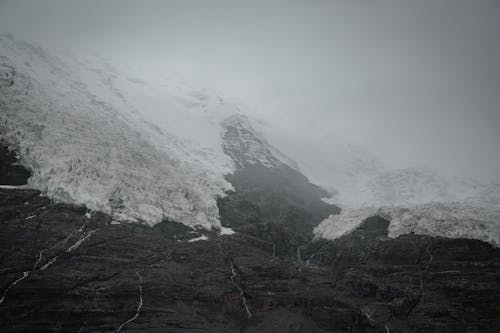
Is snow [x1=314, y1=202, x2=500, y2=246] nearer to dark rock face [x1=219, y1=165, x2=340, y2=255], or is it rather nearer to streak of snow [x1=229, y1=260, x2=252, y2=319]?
dark rock face [x1=219, y1=165, x2=340, y2=255]

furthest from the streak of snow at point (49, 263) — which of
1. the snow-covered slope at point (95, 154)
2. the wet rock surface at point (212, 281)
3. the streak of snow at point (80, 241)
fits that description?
the snow-covered slope at point (95, 154)

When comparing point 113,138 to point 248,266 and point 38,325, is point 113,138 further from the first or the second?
point 38,325

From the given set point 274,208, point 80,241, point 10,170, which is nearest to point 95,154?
point 10,170

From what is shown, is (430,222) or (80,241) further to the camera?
(430,222)

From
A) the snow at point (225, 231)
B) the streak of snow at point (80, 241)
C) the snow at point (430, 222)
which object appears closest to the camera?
the streak of snow at point (80, 241)

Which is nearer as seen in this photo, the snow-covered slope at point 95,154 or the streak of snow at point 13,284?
the streak of snow at point 13,284

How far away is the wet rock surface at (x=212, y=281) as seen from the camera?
73.6 meters

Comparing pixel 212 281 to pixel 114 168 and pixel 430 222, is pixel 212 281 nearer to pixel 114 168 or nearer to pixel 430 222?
pixel 114 168

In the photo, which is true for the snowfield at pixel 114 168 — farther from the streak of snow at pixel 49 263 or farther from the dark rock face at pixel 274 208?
the streak of snow at pixel 49 263

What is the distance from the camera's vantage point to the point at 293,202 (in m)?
162

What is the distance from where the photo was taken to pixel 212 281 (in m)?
89.7

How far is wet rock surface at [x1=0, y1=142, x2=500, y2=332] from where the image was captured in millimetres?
73562

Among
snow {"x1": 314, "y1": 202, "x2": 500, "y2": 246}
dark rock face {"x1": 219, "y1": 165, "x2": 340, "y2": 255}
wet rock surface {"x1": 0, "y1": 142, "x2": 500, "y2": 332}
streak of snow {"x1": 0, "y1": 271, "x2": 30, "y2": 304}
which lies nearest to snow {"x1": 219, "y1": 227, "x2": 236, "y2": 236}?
dark rock face {"x1": 219, "y1": 165, "x2": 340, "y2": 255}

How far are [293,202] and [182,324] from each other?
3736 inches
